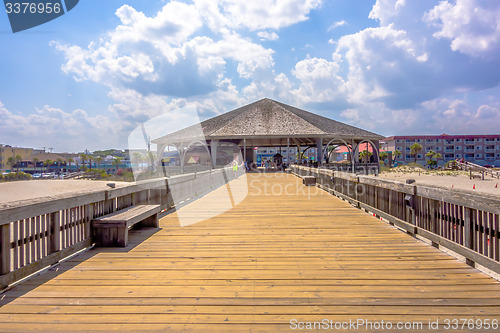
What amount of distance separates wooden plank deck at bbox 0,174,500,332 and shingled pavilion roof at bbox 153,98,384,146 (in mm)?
25154

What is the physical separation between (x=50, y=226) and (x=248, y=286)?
2.73 metres

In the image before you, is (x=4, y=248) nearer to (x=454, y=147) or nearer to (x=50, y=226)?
(x=50, y=226)

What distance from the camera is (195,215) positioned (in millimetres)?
7398

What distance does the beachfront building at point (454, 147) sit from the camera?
9694cm

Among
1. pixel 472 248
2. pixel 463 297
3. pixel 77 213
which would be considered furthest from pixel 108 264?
pixel 472 248

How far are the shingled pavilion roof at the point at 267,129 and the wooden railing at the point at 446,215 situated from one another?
23.5m

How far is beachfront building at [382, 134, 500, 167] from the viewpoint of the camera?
96938mm

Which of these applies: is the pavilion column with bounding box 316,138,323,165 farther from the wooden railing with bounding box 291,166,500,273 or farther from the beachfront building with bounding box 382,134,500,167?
the beachfront building with bounding box 382,134,500,167

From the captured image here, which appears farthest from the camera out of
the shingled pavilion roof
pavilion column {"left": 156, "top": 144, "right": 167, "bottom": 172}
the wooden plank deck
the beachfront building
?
the beachfront building

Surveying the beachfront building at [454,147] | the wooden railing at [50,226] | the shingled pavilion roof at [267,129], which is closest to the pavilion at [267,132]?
the shingled pavilion roof at [267,129]

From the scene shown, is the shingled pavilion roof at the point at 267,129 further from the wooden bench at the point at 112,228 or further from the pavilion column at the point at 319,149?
the wooden bench at the point at 112,228

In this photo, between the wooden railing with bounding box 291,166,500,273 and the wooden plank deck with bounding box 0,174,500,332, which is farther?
the wooden railing with bounding box 291,166,500,273

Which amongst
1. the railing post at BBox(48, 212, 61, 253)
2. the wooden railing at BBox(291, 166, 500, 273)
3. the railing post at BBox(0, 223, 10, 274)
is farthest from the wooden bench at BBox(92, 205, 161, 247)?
the wooden railing at BBox(291, 166, 500, 273)

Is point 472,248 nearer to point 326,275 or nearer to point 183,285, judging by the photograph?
point 326,275
